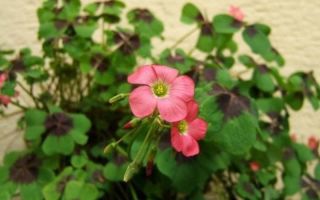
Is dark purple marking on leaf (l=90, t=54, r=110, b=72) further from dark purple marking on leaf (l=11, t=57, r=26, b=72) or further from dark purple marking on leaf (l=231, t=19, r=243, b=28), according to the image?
dark purple marking on leaf (l=231, t=19, r=243, b=28)

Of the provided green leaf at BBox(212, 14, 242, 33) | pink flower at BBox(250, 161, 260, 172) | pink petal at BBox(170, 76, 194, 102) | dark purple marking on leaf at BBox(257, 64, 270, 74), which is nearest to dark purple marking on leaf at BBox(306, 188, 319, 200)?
pink flower at BBox(250, 161, 260, 172)

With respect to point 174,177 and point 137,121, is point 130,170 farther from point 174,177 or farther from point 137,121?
point 174,177

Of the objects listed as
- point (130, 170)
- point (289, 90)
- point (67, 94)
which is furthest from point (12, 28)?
point (130, 170)

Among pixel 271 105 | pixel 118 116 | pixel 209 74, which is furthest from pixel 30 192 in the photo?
pixel 271 105

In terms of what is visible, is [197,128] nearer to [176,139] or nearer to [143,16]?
[176,139]

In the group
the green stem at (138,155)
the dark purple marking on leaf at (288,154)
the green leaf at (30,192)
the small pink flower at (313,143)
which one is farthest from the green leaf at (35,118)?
the small pink flower at (313,143)

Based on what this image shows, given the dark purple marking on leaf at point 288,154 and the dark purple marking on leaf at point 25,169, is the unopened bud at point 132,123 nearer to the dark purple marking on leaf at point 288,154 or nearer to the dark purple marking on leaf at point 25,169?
the dark purple marking on leaf at point 25,169
